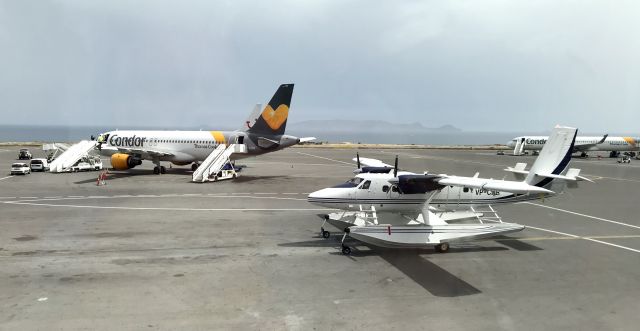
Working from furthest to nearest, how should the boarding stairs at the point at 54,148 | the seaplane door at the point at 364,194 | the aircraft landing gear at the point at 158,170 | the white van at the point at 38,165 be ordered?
1. the boarding stairs at the point at 54,148
2. the white van at the point at 38,165
3. the aircraft landing gear at the point at 158,170
4. the seaplane door at the point at 364,194

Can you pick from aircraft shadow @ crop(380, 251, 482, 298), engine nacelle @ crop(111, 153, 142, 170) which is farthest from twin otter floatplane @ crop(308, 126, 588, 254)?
engine nacelle @ crop(111, 153, 142, 170)

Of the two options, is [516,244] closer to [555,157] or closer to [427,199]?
[427,199]

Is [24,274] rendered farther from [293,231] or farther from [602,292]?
[602,292]

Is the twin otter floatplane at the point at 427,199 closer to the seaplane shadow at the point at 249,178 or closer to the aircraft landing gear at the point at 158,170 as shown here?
the seaplane shadow at the point at 249,178

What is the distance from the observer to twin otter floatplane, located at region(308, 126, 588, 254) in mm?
17250

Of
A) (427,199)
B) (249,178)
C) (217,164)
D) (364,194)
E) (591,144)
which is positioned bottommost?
(249,178)

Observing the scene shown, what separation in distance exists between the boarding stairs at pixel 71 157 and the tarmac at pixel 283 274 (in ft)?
59.4

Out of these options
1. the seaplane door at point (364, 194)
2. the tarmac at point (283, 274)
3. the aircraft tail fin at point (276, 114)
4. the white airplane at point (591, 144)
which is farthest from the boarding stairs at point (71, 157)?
the white airplane at point (591, 144)

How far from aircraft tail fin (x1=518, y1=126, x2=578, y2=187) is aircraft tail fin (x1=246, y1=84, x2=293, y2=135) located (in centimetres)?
2594

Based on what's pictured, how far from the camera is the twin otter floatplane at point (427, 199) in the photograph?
679 inches

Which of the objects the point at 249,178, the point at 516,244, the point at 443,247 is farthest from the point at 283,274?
the point at 249,178

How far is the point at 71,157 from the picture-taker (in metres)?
45.6

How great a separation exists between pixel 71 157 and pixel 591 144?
85.9 metres

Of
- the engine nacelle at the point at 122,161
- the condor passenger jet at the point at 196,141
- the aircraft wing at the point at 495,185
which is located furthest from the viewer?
the engine nacelle at the point at 122,161
